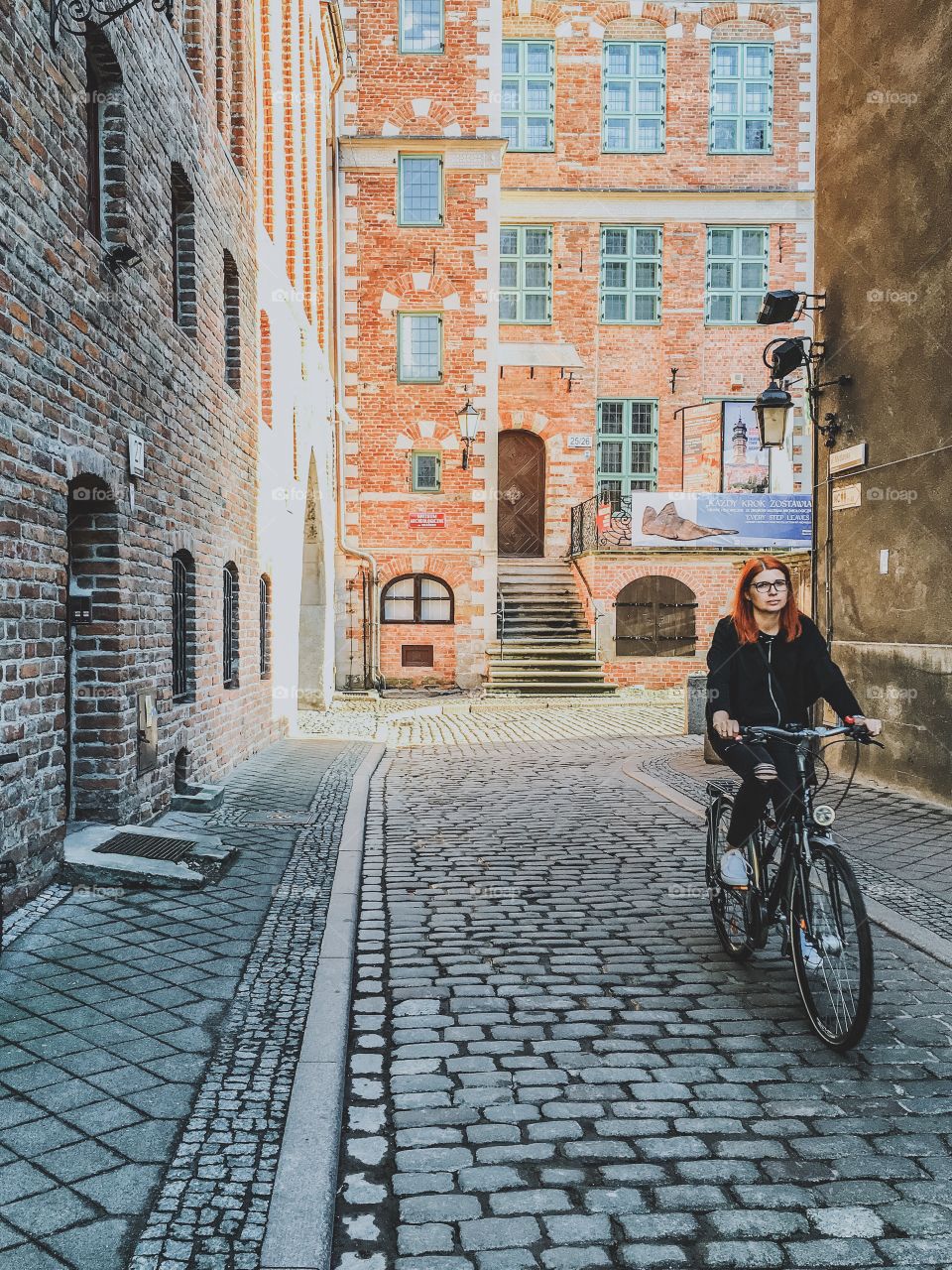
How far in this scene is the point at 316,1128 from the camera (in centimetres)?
354

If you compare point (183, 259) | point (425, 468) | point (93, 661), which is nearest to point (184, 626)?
point (93, 661)

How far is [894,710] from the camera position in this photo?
10.5m

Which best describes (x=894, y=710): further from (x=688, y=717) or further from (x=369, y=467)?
(x=369, y=467)

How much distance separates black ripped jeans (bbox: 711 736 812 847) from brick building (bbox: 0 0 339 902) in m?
3.48

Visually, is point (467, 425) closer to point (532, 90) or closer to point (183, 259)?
point (532, 90)

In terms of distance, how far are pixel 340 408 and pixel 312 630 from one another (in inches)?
239

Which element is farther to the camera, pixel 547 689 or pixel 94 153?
pixel 547 689

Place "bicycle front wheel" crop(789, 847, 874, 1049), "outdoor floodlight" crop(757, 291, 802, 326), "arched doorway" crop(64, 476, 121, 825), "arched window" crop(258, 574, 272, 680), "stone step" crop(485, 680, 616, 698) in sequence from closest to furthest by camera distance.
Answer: "bicycle front wheel" crop(789, 847, 874, 1049) → "arched doorway" crop(64, 476, 121, 825) → "outdoor floodlight" crop(757, 291, 802, 326) → "arched window" crop(258, 574, 272, 680) → "stone step" crop(485, 680, 616, 698)

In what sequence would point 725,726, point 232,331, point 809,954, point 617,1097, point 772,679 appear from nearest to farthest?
point 617,1097, point 809,954, point 725,726, point 772,679, point 232,331

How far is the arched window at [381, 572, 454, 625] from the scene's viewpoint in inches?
956

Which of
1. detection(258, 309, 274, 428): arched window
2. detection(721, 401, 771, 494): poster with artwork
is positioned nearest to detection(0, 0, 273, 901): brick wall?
detection(258, 309, 274, 428): arched window

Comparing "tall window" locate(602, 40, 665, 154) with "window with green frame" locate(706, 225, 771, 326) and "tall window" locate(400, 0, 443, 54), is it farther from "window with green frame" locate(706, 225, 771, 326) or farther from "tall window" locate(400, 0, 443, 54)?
"tall window" locate(400, 0, 443, 54)

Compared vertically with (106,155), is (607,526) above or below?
below

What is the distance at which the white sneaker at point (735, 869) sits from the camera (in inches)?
200
